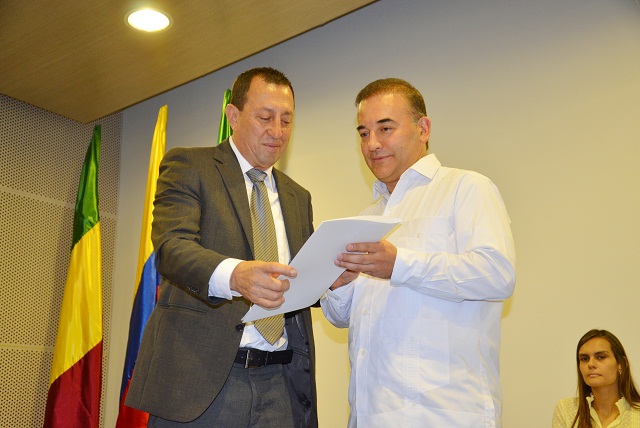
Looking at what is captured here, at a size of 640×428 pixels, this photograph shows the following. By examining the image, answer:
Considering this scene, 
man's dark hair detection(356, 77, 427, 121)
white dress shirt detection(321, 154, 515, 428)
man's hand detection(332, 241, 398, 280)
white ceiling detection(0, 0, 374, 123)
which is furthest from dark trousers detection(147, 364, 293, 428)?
white ceiling detection(0, 0, 374, 123)

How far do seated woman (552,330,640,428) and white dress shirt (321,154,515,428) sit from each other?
1363 mm

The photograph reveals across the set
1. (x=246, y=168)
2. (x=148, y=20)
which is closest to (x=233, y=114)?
(x=246, y=168)

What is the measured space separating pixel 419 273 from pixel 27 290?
382 centimetres

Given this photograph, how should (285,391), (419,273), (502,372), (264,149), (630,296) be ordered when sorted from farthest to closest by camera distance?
(502,372) → (630,296) → (264,149) → (285,391) → (419,273)

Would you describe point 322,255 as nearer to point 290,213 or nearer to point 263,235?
point 263,235

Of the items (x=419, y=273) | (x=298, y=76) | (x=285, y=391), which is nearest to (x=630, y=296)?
(x=419, y=273)

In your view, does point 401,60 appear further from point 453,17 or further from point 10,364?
point 10,364

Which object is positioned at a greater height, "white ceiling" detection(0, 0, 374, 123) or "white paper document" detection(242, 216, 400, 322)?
"white ceiling" detection(0, 0, 374, 123)

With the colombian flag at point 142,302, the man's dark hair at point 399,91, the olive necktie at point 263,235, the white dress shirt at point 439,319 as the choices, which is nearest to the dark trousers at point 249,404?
the olive necktie at point 263,235

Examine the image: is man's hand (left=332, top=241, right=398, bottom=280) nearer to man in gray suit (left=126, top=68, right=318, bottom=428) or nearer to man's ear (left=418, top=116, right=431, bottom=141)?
man in gray suit (left=126, top=68, right=318, bottom=428)

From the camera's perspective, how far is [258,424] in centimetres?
212

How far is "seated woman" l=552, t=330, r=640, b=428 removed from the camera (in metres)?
3.33

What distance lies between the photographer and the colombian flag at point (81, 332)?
4.59 metres

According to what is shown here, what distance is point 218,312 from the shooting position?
2158mm
